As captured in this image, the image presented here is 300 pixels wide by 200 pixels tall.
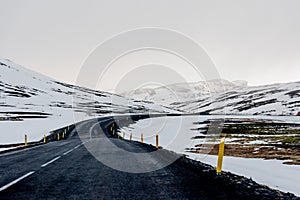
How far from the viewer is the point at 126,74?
22734 millimetres

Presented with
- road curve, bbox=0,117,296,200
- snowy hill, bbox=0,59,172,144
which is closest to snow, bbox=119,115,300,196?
road curve, bbox=0,117,296,200

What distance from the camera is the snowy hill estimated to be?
51.9 m

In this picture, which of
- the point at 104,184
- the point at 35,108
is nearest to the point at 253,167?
the point at 104,184

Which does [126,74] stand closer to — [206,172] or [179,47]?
[179,47]

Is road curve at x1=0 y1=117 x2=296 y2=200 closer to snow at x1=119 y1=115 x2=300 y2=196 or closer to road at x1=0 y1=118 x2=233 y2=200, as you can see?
road at x1=0 y1=118 x2=233 y2=200

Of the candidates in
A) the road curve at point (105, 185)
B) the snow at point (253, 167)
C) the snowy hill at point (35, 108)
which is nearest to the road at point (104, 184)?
the road curve at point (105, 185)

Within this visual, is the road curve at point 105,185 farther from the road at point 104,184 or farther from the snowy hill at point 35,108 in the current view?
the snowy hill at point 35,108

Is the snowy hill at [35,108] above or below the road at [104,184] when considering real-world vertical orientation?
below

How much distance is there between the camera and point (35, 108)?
3804 inches

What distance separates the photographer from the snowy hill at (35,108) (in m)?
51.9

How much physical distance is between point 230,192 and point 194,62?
14.2 m

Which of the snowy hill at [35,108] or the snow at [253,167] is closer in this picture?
the snow at [253,167]

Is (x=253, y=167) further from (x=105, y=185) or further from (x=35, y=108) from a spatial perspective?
(x=35, y=108)

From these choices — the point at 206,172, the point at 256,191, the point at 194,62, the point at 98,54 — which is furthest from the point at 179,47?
the point at 256,191
